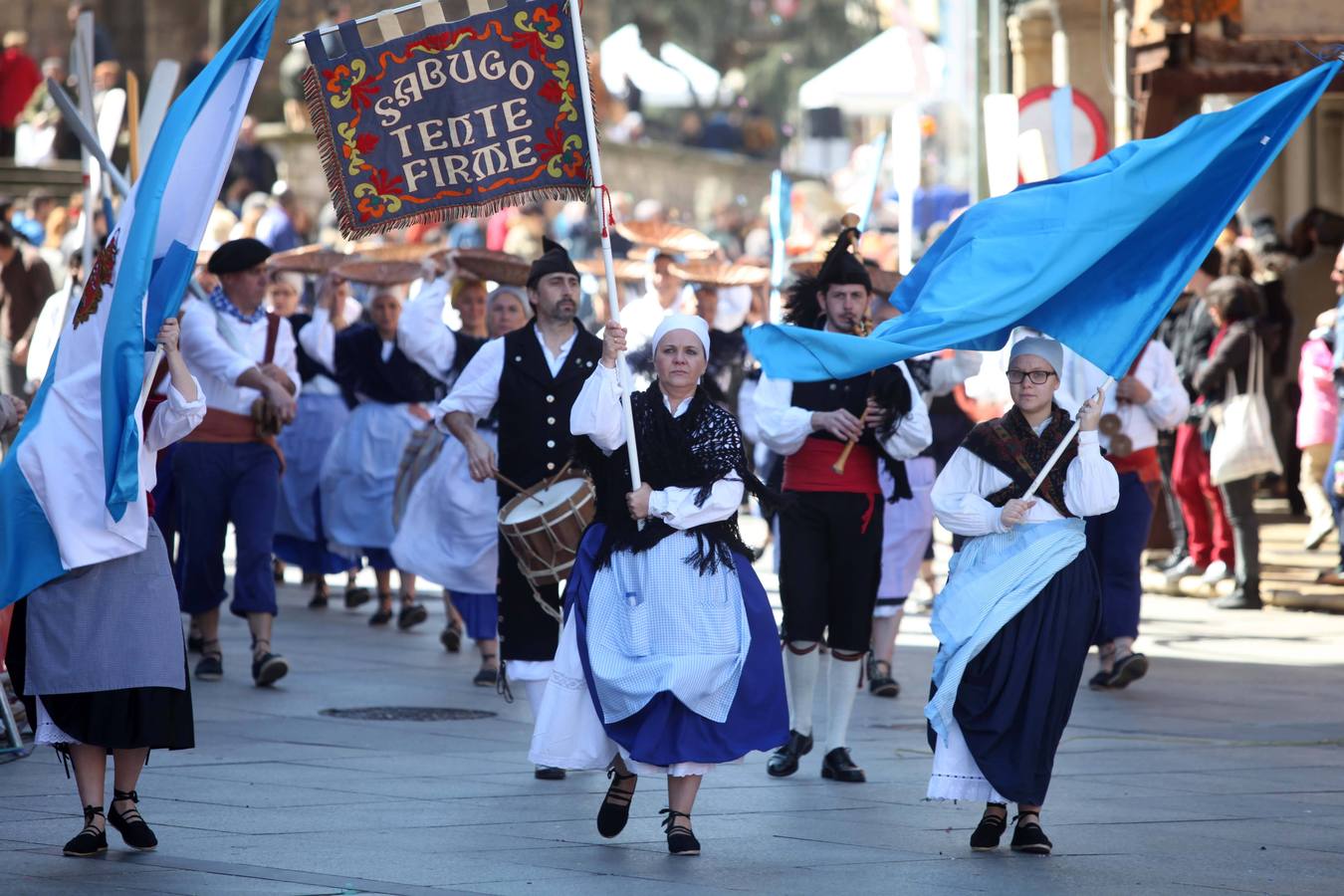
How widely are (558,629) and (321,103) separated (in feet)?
7.69

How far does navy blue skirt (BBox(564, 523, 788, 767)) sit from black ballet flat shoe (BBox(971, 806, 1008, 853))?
0.68 meters

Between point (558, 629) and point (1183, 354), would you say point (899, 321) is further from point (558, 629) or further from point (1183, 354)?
point (1183, 354)

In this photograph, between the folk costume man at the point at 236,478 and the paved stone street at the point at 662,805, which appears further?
the folk costume man at the point at 236,478

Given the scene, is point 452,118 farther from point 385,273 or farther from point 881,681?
point 385,273

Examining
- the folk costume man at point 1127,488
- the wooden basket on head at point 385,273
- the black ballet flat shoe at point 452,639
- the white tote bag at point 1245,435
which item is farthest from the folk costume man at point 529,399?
the white tote bag at point 1245,435

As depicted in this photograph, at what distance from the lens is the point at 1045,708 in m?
7.21

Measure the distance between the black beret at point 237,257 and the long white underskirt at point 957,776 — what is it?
15.8 feet

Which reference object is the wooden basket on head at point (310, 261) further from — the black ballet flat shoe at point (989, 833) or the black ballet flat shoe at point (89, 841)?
the black ballet flat shoe at point (989, 833)

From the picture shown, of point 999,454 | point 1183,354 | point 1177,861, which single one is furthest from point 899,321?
point 1183,354

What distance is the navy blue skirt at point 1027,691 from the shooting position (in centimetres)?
716

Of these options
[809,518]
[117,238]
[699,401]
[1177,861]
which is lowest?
[1177,861]

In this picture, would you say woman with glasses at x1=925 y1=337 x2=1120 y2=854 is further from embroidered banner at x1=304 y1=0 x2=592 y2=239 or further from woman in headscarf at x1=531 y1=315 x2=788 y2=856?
embroidered banner at x1=304 y1=0 x2=592 y2=239

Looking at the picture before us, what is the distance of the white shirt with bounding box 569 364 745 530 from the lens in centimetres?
732

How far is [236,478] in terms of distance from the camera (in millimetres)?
11070
